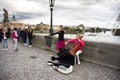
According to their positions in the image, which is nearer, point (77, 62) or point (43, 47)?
point (77, 62)

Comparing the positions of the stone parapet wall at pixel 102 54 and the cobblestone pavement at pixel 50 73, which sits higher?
the stone parapet wall at pixel 102 54

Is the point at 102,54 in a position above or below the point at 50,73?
above

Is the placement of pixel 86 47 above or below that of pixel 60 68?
above

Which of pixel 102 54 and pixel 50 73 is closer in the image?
pixel 50 73

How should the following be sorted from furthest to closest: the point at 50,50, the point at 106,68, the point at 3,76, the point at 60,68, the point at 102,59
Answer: the point at 50,50 → the point at 102,59 → the point at 106,68 → the point at 60,68 → the point at 3,76

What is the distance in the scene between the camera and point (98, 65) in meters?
7.68

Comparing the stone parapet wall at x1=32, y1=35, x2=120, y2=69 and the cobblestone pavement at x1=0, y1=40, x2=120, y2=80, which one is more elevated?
the stone parapet wall at x1=32, y1=35, x2=120, y2=69

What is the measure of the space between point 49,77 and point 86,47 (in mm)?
3236

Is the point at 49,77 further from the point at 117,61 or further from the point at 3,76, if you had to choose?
the point at 117,61

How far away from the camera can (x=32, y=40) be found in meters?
15.5

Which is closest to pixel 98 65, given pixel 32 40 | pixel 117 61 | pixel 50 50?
pixel 117 61

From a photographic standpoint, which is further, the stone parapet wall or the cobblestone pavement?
the stone parapet wall

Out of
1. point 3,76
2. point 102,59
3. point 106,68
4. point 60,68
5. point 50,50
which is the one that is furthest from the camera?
point 50,50

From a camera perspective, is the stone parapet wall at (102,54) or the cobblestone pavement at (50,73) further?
the stone parapet wall at (102,54)
